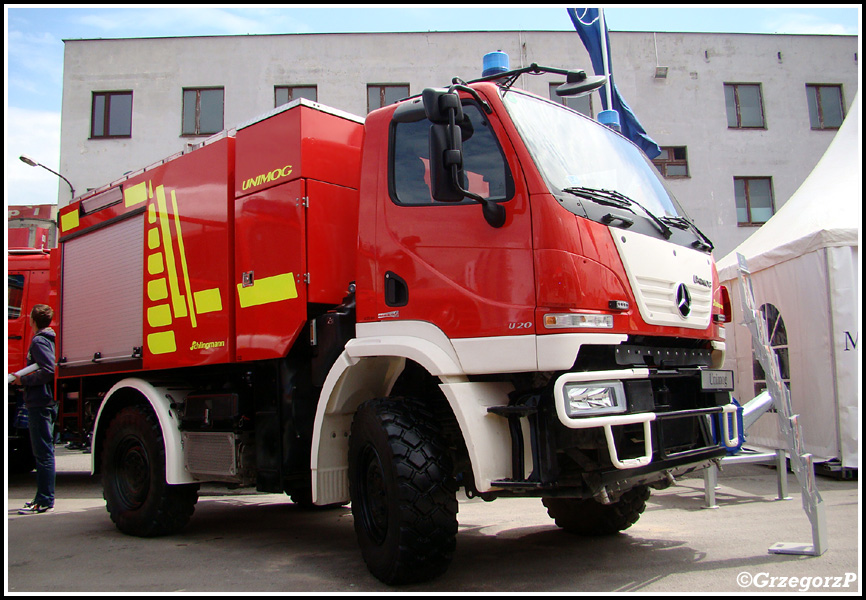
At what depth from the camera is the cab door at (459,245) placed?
3844 mm

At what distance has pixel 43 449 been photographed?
7.08 m

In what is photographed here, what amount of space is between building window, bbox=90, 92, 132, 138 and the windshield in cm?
1885

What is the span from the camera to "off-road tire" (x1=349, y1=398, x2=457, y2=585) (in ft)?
12.5

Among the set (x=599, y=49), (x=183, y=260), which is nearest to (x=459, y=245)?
(x=183, y=260)

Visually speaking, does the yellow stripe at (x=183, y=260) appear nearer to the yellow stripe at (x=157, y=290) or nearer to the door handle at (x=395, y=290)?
the yellow stripe at (x=157, y=290)

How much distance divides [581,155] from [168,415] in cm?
378

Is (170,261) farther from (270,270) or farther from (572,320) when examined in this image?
(572,320)

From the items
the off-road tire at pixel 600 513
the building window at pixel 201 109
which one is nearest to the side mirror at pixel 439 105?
the off-road tire at pixel 600 513

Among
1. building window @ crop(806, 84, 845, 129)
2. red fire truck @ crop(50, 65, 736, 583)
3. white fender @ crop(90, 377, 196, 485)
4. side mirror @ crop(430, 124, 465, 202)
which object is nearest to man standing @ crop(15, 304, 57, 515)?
white fender @ crop(90, 377, 196, 485)

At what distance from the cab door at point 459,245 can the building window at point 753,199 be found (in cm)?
1833

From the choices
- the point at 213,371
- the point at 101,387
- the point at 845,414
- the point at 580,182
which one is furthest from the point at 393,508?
the point at 845,414

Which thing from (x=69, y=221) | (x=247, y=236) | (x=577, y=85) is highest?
(x=577, y=85)

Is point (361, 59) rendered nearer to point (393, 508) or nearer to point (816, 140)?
point (816, 140)

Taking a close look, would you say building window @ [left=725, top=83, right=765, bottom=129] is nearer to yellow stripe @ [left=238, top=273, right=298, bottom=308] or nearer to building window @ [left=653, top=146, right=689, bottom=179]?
building window @ [left=653, top=146, right=689, bottom=179]
